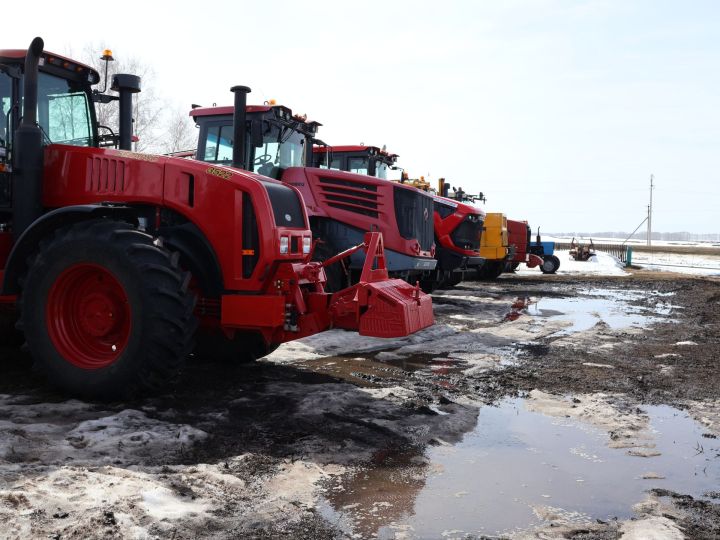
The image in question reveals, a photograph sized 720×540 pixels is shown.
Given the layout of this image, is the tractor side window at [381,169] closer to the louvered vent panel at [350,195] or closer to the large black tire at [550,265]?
the louvered vent panel at [350,195]

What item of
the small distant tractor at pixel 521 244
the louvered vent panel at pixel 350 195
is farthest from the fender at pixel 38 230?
the small distant tractor at pixel 521 244

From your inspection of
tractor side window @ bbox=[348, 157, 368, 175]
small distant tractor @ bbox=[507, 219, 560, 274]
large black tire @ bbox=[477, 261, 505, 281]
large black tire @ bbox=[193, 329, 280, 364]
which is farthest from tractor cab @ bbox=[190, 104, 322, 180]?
small distant tractor @ bbox=[507, 219, 560, 274]

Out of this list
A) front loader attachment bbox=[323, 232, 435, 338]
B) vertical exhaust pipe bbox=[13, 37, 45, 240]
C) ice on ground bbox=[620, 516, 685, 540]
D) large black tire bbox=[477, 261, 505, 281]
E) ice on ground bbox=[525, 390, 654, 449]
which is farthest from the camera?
large black tire bbox=[477, 261, 505, 281]

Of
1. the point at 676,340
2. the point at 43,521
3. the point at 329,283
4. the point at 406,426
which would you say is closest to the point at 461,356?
the point at 329,283

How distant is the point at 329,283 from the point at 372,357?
1598mm

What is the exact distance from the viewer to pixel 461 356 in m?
7.82

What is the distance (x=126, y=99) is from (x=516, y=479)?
5.01m

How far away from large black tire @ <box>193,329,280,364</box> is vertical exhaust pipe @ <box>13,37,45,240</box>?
1922mm

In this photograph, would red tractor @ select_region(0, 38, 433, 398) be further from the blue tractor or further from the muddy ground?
the blue tractor

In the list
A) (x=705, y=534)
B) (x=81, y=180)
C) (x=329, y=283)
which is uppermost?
(x=81, y=180)

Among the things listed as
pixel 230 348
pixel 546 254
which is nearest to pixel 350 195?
pixel 230 348

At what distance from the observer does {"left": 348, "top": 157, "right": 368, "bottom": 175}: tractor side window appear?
14148 millimetres

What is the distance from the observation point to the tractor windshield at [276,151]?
367 inches

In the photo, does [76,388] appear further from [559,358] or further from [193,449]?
[559,358]
